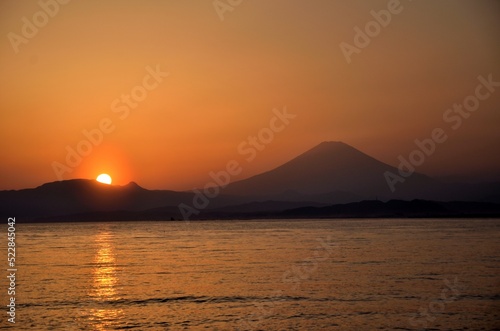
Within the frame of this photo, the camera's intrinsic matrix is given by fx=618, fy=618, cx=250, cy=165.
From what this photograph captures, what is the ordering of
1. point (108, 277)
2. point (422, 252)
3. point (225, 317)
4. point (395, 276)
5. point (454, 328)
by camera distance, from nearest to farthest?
point (454, 328), point (225, 317), point (395, 276), point (108, 277), point (422, 252)

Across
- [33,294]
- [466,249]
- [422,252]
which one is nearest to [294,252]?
[422,252]

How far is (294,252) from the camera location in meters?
63.5

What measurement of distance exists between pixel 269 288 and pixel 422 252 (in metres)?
30.3

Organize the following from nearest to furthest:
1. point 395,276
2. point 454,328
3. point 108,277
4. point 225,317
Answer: point 454,328 < point 225,317 < point 395,276 < point 108,277

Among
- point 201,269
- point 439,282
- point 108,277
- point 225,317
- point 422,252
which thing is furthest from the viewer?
point 422,252

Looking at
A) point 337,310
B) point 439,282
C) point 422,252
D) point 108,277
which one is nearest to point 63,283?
point 108,277

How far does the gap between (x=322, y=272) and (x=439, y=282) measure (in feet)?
28.8

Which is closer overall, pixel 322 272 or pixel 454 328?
pixel 454 328

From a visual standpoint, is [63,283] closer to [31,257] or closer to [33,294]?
[33,294]

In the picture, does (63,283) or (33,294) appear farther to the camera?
(63,283)

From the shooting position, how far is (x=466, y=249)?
6462 centimetres

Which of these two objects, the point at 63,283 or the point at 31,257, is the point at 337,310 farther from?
the point at 31,257

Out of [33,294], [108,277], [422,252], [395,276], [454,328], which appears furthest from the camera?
[422,252]

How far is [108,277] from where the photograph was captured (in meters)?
43.5
